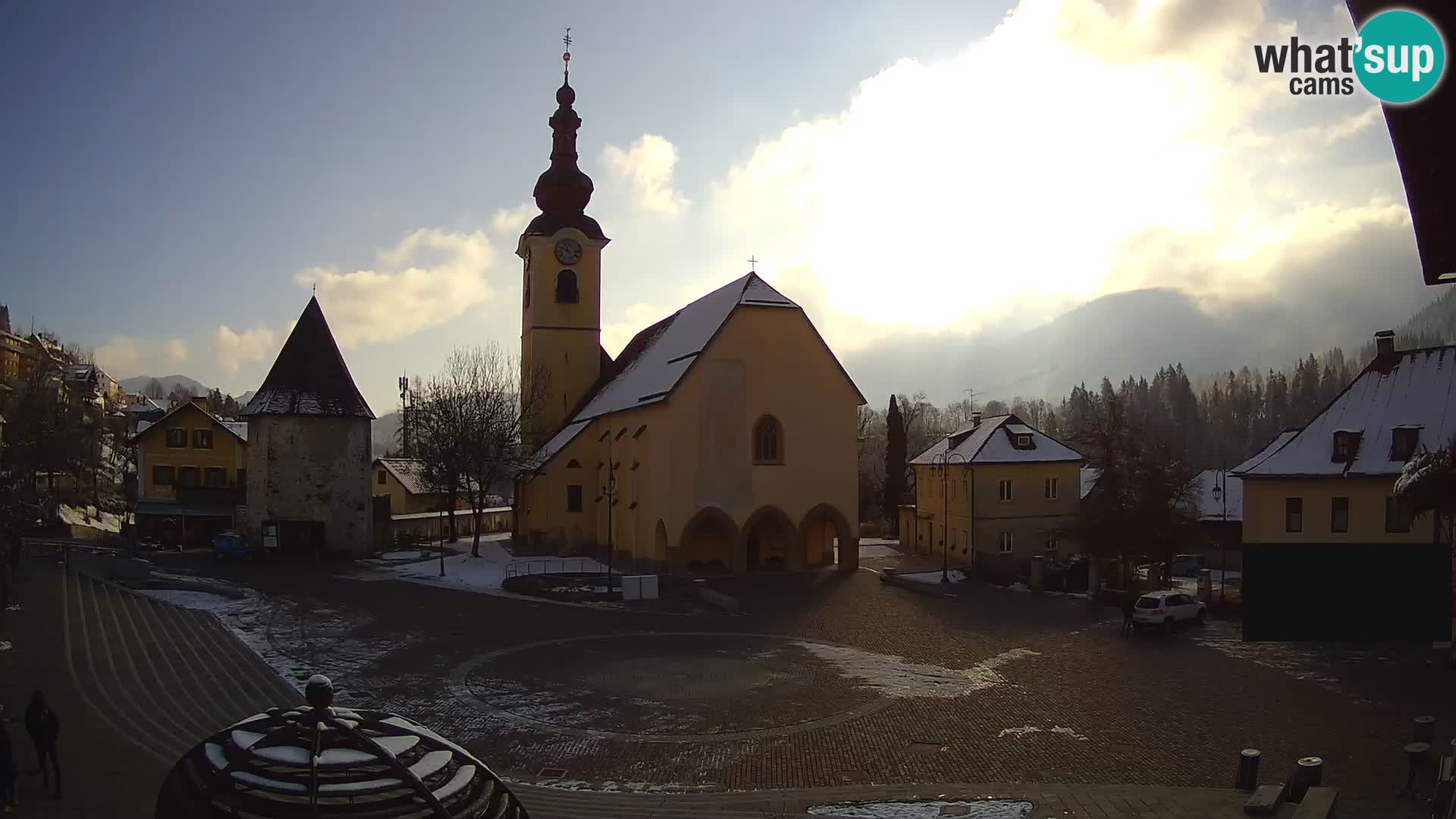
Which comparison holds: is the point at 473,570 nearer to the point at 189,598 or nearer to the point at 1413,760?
the point at 189,598

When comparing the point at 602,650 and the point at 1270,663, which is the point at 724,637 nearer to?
the point at 602,650

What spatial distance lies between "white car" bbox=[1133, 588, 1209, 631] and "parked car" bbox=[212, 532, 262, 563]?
114ft

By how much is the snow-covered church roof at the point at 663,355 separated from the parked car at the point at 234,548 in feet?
43.6

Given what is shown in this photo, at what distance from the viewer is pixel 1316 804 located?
37.7 ft

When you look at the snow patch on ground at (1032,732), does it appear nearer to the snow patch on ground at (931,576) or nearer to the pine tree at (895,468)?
the snow patch on ground at (931,576)

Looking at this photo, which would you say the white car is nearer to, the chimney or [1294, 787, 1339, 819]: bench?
the chimney

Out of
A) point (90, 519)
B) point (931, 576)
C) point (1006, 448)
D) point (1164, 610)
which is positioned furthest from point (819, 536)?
point (90, 519)

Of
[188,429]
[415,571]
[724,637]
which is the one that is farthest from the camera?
[188,429]

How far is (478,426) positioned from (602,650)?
26828 millimetres

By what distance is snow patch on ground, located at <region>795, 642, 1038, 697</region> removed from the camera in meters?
20.0

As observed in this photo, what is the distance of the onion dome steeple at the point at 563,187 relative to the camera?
55250mm

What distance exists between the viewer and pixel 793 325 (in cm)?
4044

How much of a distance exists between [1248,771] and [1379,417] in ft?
60.5

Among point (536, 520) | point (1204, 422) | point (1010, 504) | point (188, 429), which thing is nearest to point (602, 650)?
point (536, 520)
